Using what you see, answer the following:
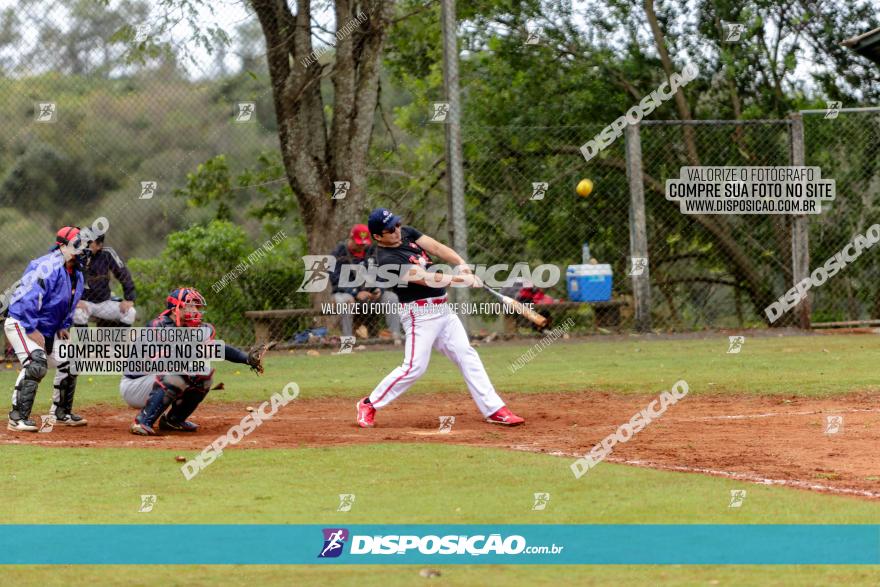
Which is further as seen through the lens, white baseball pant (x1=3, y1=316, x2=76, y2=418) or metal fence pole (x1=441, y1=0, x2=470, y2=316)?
metal fence pole (x1=441, y1=0, x2=470, y2=316)

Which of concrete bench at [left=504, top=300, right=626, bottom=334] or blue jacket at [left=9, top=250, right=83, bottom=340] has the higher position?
blue jacket at [left=9, top=250, right=83, bottom=340]

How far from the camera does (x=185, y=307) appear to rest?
32.8ft

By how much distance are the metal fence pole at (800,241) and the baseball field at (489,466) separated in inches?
165

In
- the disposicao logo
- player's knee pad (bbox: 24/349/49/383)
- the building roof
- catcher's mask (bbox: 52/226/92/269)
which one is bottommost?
the disposicao logo

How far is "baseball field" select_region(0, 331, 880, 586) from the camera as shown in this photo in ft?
18.5

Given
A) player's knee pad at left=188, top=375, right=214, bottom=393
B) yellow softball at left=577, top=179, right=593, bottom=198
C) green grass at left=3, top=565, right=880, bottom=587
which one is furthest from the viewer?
yellow softball at left=577, top=179, right=593, bottom=198

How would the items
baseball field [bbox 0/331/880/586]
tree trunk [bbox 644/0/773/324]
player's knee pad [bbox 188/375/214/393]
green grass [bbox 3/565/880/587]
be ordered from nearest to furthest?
green grass [bbox 3/565/880/587]
baseball field [bbox 0/331/880/586]
player's knee pad [bbox 188/375/214/393]
tree trunk [bbox 644/0/773/324]

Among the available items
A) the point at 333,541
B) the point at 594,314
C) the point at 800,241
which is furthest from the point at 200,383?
the point at 800,241

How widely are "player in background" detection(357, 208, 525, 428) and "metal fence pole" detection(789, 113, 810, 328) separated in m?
9.10

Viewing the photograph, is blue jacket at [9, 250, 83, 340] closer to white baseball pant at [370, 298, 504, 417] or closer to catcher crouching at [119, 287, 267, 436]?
catcher crouching at [119, 287, 267, 436]

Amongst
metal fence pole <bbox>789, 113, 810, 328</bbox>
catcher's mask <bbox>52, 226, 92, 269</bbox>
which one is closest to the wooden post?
metal fence pole <bbox>789, 113, 810, 328</bbox>

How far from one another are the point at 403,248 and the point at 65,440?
321 cm

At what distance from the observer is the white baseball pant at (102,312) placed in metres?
15.0

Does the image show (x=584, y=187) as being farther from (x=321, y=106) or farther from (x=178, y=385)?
(x=178, y=385)
